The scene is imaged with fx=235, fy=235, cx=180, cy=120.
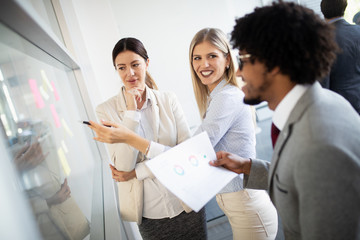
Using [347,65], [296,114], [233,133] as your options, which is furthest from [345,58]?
[296,114]

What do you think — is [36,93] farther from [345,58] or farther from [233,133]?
[345,58]

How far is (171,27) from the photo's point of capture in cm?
276

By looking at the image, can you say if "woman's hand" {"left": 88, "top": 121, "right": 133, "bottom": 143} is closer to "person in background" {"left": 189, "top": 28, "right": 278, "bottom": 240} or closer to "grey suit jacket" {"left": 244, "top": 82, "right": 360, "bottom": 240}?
"person in background" {"left": 189, "top": 28, "right": 278, "bottom": 240}

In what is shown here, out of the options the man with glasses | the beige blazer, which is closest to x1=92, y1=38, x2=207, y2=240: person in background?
the beige blazer

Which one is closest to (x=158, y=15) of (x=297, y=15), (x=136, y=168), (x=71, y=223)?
(x=136, y=168)

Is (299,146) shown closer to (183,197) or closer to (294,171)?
(294,171)

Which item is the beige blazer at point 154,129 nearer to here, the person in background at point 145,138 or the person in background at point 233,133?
the person in background at point 145,138

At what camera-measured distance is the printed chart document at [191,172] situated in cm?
83

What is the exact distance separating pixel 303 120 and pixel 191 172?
45 centimetres

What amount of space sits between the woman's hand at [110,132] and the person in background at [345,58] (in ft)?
5.82

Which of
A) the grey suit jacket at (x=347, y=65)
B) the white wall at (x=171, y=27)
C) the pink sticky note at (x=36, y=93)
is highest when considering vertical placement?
the white wall at (x=171, y=27)

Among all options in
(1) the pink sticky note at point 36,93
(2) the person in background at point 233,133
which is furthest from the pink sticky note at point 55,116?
(2) the person in background at point 233,133

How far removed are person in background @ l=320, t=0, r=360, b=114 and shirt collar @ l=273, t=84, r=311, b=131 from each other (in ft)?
4.99

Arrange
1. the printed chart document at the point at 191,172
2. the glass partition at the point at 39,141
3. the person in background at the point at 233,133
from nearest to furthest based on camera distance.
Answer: the glass partition at the point at 39,141 < the printed chart document at the point at 191,172 < the person in background at the point at 233,133
